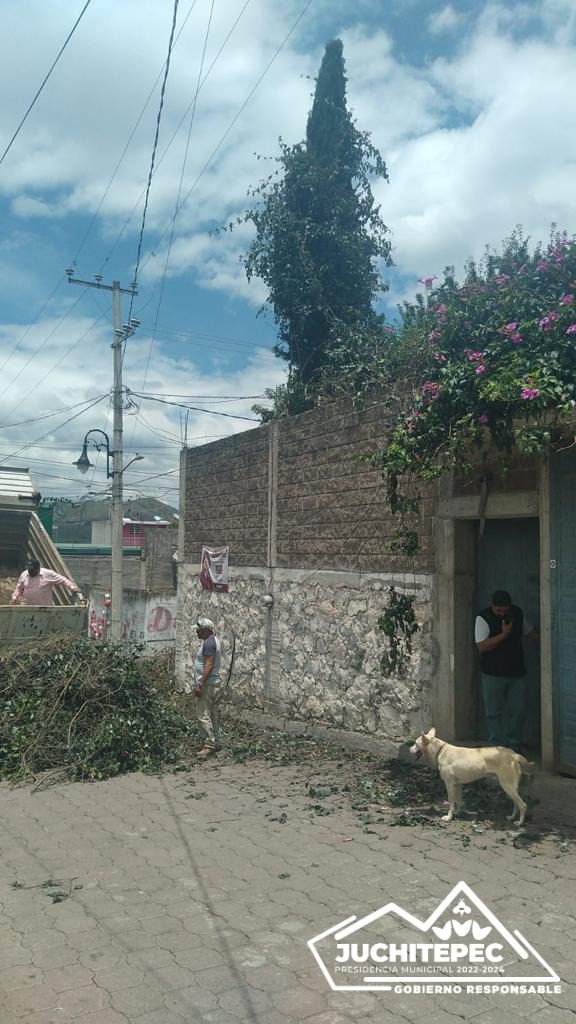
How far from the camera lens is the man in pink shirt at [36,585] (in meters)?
9.92

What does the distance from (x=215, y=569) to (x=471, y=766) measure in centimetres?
738

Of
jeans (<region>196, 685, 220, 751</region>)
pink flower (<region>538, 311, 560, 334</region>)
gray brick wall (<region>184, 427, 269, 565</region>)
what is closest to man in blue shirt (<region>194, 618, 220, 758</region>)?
jeans (<region>196, 685, 220, 751</region>)

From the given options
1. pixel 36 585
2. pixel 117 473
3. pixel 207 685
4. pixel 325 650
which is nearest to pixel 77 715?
pixel 207 685

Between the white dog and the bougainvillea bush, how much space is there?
2.09m

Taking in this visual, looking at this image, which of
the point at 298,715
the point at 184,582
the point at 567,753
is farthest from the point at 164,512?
the point at 567,753

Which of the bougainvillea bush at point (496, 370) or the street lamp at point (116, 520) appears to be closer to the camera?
the bougainvillea bush at point (496, 370)

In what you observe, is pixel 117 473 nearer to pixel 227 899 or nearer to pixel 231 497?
pixel 231 497

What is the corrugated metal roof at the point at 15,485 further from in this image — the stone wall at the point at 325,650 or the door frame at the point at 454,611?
the door frame at the point at 454,611

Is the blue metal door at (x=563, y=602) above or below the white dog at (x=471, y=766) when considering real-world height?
above

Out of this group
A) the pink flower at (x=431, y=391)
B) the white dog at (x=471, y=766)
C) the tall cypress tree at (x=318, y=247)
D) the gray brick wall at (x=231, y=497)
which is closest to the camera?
the white dog at (x=471, y=766)

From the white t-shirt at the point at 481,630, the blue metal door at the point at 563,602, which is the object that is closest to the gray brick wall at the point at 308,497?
the white t-shirt at the point at 481,630

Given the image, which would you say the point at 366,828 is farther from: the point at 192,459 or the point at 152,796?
the point at 192,459

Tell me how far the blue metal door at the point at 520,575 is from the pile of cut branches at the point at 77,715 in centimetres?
350

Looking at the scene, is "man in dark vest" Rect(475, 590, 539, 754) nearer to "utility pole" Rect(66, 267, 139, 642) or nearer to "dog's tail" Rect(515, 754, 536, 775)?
"dog's tail" Rect(515, 754, 536, 775)
